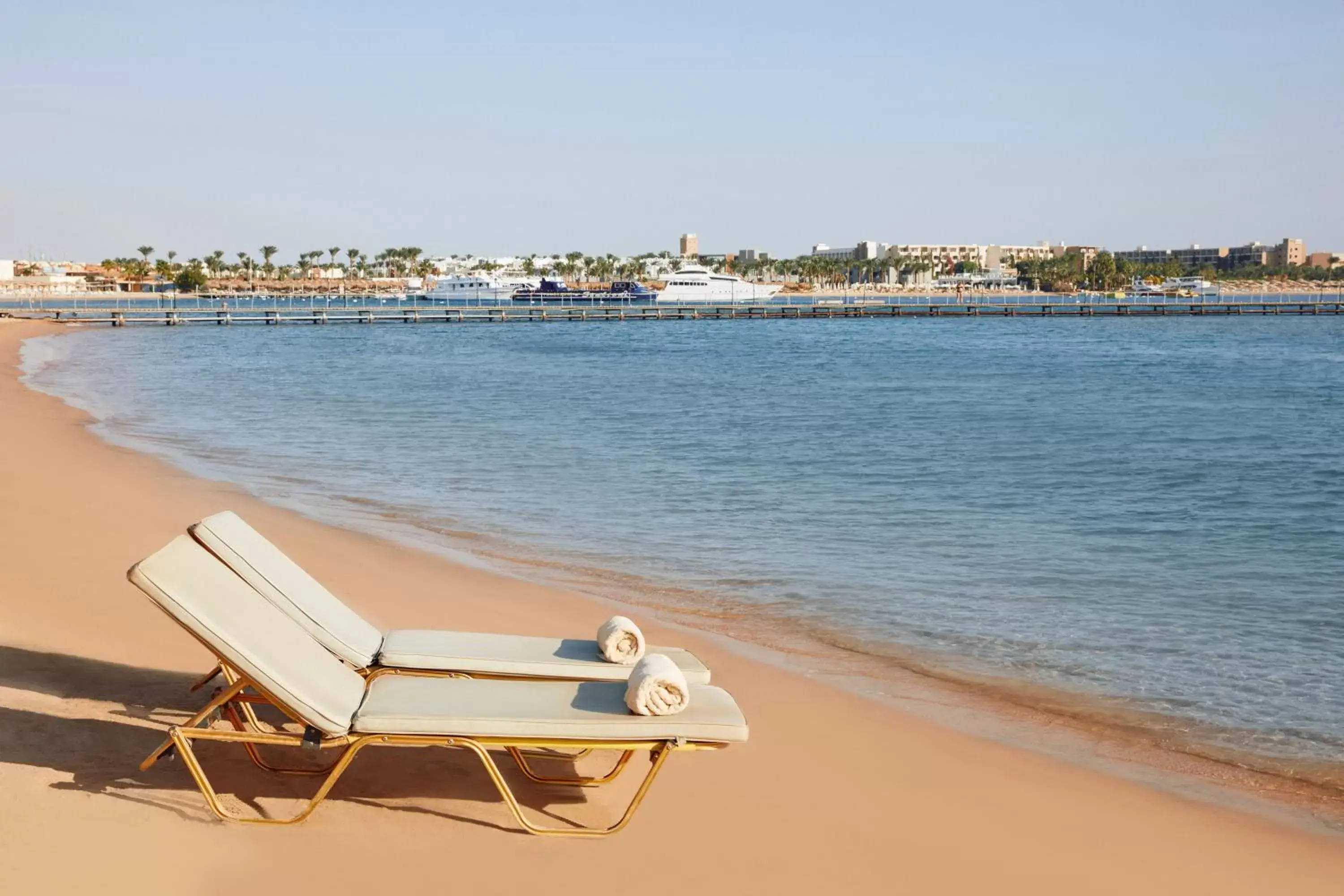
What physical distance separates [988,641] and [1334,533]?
6913mm

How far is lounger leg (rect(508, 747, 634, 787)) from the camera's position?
4.74m

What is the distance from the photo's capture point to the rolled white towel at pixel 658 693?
431 cm

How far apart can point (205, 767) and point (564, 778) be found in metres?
1.47

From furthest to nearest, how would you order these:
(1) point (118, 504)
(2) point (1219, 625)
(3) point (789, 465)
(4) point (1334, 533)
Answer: (3) point (789, 465) < (4) point (1334, 533) < (1) point (118, 504) < (2) point (1219, 625)

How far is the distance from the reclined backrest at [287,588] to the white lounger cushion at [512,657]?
0.13m

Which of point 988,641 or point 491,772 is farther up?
point 491,772

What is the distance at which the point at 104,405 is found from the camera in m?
23.5

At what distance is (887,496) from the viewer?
46.3ft

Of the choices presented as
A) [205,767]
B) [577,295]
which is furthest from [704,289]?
[205,767]

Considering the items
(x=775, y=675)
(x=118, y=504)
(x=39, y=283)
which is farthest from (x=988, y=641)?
(x=39, y=283)

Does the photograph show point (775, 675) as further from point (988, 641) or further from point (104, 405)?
point (104, 405)

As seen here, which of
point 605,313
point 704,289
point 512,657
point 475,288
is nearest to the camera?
point 512,657

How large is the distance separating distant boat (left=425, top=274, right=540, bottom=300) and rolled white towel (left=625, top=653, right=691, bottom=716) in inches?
4733

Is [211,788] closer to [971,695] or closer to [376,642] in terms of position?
[376,642]
